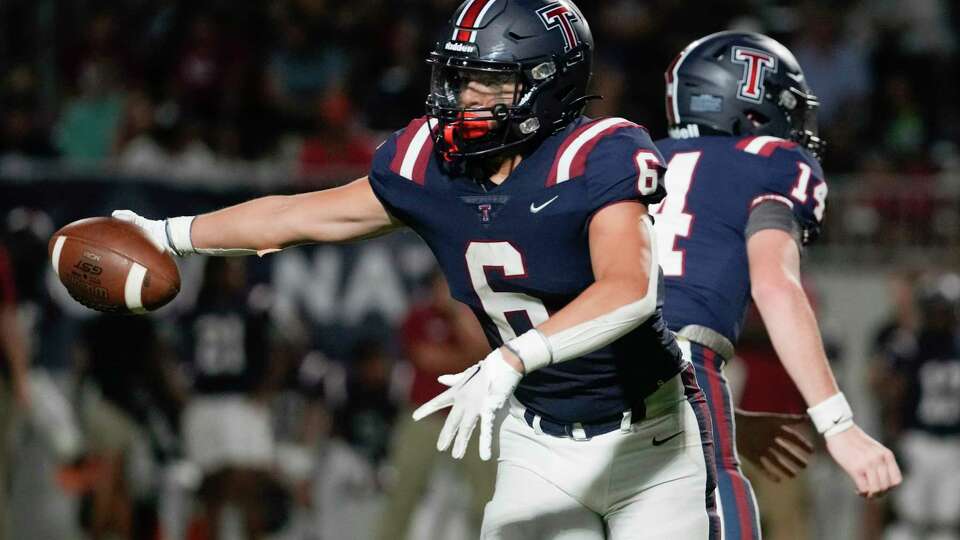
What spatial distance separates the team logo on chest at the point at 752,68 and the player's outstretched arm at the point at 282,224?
121cm

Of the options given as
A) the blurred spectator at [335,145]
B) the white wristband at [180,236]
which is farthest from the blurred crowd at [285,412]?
the white wristband at [180,236]

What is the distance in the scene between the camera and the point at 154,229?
411cm

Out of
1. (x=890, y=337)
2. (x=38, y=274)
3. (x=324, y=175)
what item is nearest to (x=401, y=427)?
(x=324, y=175)

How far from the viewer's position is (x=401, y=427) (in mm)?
8562

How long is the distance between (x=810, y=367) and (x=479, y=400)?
106 centimetres

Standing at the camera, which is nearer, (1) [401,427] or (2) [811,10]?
(1) [401,427]

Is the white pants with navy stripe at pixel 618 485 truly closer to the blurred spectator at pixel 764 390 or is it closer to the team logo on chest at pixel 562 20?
the team logo on chest at pixel 562 20

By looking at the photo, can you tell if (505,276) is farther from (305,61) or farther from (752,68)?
(305,61)

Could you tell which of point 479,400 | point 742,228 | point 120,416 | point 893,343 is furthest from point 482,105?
point 893,343

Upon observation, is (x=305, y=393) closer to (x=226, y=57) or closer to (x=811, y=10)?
(x=226, y=57)

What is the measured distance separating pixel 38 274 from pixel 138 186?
719mm

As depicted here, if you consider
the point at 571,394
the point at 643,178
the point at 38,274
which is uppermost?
the point at 643,178

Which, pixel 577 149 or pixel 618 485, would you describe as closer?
pixel 577 149

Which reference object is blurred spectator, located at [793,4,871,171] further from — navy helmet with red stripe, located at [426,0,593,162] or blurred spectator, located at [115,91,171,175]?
navy helmet with red stripe, located at [426,0,593,162]
